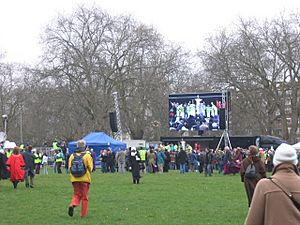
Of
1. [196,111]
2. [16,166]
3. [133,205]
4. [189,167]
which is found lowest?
[133,205]

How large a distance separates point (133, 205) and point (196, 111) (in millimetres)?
25970

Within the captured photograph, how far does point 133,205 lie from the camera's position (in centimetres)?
1403

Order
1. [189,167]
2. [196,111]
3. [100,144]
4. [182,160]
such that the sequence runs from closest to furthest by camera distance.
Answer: [182,160], [189,167], [100,144], [196,111]

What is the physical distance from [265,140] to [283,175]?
124 ft

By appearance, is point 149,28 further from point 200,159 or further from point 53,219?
point 53,219

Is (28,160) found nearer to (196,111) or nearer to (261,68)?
(196,111)

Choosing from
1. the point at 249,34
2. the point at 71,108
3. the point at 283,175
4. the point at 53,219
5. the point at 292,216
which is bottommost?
the point at 53,219

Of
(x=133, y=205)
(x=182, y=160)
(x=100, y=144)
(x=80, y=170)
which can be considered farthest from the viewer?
(x=100, y=144)

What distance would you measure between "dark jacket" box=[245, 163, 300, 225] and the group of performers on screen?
113 feet

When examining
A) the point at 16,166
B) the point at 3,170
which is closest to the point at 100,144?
the point at 16,166

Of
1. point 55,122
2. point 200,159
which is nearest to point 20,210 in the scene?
point 200,159

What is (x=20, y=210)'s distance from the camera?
13.1 meters

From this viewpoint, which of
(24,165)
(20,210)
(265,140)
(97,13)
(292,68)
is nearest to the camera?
(20,210)

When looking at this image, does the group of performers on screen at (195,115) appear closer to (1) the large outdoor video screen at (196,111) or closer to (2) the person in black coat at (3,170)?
(1) the large outdoor video screen at (196,111)
